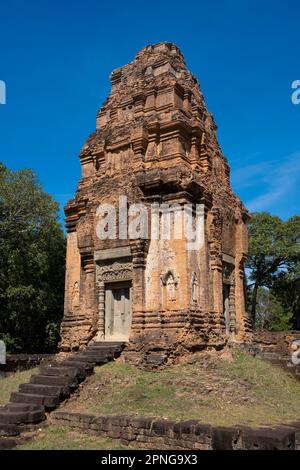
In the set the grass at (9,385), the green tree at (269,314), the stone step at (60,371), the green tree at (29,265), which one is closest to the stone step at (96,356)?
the stone step at (60,371)

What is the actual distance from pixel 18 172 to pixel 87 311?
13194 millimetres

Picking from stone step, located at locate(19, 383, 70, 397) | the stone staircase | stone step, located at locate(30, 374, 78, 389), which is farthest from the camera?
stone step, located at locate(30, 374, 78, 389)

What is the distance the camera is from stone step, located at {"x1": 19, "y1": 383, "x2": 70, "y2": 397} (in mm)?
10102

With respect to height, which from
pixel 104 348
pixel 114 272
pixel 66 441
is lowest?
pixel 66 441

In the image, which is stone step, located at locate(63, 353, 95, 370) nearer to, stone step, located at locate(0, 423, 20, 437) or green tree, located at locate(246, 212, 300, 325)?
stone step, located at locate(0, 423, 20, 437)

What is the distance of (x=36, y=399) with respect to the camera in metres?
9.90

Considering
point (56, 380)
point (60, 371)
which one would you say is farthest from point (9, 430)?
point (60, 371)

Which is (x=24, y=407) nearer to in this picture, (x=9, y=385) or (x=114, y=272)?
(x=9, y=385)

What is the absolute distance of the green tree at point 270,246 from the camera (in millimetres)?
29406

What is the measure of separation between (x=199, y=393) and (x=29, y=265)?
14.8m

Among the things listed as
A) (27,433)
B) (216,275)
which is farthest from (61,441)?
(216,275)

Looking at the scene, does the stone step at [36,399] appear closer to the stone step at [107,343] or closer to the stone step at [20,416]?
the stone step at [20,416]
